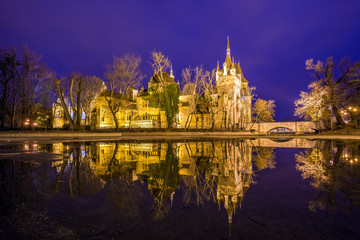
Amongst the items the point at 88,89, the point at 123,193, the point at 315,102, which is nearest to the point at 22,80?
the point at 88,89

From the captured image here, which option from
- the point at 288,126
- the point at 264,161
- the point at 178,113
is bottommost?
the point at 264,161

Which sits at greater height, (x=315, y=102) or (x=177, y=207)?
(x=315, y=102)

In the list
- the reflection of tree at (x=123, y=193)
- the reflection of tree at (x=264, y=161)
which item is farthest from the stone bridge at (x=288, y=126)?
the reflection of tree at (x=123, y=193)

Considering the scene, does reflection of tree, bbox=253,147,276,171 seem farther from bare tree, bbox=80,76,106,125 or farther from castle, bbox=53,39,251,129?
castle, bbox=53,39,251,129

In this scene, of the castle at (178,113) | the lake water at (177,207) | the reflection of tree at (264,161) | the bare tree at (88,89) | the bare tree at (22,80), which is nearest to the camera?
the lake water at (177,207)

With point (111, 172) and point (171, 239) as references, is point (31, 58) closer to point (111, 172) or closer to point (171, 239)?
point (111, 172)

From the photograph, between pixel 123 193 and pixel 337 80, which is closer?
pixel 123 193

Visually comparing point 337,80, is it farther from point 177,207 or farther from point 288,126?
point 177,207

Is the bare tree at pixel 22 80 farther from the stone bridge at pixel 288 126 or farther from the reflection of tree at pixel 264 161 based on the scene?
the stone bridge at pixel 288 126

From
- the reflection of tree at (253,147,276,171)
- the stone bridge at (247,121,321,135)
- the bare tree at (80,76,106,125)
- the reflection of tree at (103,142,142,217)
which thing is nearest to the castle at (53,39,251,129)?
the stone bridge at (247,121,321,135)


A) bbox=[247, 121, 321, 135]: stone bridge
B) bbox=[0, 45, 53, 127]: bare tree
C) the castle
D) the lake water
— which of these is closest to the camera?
the lake water

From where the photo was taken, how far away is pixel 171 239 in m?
1.99

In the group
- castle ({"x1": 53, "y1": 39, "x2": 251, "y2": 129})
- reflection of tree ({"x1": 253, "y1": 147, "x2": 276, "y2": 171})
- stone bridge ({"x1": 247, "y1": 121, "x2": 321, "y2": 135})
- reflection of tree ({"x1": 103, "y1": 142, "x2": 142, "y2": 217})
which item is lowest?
reflection of tree ({"x1": 253, "y1": 147, "x2": 276, "y2": 171})

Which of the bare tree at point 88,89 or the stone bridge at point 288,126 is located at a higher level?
the bare tree at point 88,89
